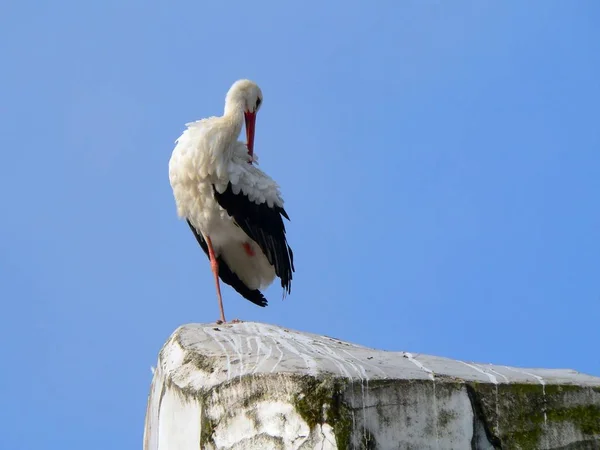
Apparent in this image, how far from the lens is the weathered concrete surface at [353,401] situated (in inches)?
162

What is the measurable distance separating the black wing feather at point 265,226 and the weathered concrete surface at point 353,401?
9.00 ft

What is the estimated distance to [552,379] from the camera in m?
4.77

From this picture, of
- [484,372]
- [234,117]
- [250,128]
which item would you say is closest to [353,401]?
[484,372]

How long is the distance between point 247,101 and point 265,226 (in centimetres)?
119

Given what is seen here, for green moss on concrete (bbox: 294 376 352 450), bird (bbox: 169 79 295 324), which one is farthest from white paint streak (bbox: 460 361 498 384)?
bird (bbox: 169 79 295 324)

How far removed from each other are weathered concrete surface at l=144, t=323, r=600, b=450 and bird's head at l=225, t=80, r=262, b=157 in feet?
11.7

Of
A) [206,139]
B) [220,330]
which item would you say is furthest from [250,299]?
[220,330]

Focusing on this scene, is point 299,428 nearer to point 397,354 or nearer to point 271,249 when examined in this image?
point 397,354

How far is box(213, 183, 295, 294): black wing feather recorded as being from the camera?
25.5ft

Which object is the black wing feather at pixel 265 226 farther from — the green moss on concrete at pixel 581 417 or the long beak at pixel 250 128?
the green moss on concrete at pixel 581 417

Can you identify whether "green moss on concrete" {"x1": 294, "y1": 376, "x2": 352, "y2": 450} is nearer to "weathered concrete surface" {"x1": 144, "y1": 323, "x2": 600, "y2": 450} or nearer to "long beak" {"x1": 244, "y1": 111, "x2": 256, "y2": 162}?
"weathered concrete surface" {"x1": 144, "y1": 323, "x2": 600, "y2": 450}

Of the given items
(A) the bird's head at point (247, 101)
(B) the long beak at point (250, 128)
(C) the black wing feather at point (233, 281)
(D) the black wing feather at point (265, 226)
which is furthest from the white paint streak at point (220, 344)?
(B) the long beak at point (250, 128)

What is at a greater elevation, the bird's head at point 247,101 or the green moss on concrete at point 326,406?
the bird's head at point 247,101

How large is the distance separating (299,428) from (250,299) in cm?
455
